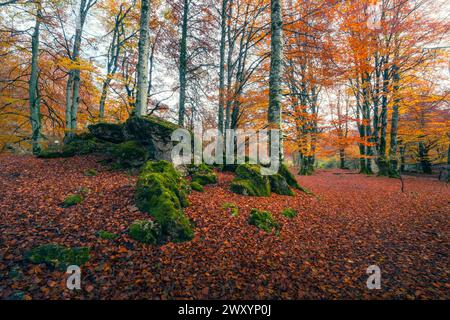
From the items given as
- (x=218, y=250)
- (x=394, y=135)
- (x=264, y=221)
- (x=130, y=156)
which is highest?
(x=394, y=135)

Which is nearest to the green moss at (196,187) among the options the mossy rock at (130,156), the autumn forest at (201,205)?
the autumn forest at (201,205)

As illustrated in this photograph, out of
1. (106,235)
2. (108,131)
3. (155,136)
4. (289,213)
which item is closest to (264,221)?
(289,213)

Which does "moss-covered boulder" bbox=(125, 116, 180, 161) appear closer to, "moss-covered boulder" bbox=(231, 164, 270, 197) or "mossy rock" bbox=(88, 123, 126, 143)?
"mossy rock" bbox=(88, 123, 126, 143)

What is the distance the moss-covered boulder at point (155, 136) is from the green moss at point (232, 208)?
10.2 ft

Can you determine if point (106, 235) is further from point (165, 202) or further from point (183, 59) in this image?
point (183, 59)

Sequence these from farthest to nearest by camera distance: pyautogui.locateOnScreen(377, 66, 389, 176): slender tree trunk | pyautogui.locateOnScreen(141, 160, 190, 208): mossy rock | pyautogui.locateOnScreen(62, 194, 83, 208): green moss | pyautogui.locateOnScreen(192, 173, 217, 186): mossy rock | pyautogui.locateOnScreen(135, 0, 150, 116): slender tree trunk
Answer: pyautogui.locateOnScreen(377, 66, 389, 176): slender tree trunk < pyautogui.locateOnScreen(135, 0, 150, 116): slender tree trunk < pyautogui.locateOnScreen(192, 173, 217, 186): mossy rock < pyautogui.locateOnScreen(141, 160, 190, 208): mossy rock < pyautogui.locateOnScreen(62, 194, 83, 208): green moss

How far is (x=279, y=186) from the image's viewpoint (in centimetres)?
730

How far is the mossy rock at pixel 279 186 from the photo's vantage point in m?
7.24

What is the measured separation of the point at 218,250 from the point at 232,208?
176 cm

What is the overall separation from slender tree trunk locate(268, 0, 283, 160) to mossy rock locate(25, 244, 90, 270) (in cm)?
671

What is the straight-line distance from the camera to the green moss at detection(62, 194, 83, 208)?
429 centimetres

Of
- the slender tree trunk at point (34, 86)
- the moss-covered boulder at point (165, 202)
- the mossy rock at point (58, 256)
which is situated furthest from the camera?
the slender tree trunk at point (34, 86)

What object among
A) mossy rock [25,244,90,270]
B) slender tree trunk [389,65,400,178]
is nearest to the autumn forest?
mossy rock [25,244,90,270]

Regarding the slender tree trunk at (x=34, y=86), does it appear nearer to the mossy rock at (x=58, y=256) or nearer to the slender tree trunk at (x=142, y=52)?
the slender tree trunk at (x=142, y=52)
